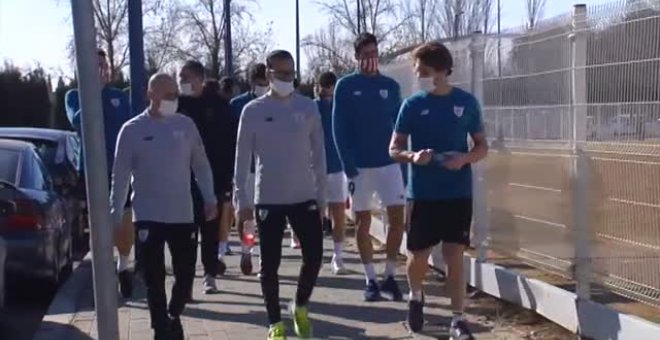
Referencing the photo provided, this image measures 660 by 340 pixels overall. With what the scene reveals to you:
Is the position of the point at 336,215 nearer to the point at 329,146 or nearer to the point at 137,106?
the point at 329,146

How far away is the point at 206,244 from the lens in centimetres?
1070

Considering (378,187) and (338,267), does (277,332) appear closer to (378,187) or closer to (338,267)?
(378,187)

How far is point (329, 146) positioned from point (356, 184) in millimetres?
2535

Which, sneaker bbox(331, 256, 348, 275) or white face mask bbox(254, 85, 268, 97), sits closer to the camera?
white face mask bbox(254, 85, 268, 97)

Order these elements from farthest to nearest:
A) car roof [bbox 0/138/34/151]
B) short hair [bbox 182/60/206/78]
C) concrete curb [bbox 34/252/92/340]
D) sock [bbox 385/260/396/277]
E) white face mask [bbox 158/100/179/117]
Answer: car roof [bbox 0/138/34/151]
short hair [bbox 182/60/206/78]
sock [bbox 385/260/396/277]
concrete curb [bbox 34/252/92/340]
white face mask [bbox 158/100/179/117]

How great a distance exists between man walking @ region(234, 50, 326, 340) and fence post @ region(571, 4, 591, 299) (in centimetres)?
166

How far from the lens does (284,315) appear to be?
956 cm

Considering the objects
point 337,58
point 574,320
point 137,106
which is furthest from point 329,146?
point 337,58

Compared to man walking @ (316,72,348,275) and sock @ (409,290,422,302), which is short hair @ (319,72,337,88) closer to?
man walking @ (316,72,348,275)

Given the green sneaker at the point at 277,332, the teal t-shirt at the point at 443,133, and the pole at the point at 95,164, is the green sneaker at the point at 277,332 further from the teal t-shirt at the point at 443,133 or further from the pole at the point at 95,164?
the pole at the point at 95,164

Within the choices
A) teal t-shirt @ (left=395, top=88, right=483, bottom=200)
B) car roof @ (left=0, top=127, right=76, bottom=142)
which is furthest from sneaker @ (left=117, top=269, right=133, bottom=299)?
car roof @ (left=0, top=127, right=76, bottom=142)

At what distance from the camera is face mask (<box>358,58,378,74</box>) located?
1010 cm

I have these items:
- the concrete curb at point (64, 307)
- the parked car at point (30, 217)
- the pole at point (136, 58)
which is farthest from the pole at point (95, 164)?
the pole at point (136, 58)

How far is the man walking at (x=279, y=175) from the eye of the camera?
8219 millimetres
